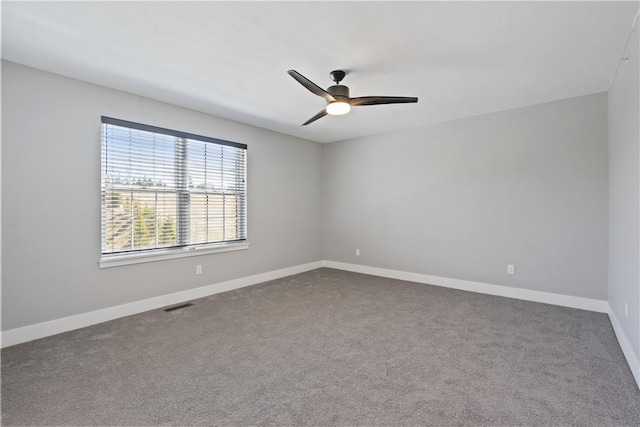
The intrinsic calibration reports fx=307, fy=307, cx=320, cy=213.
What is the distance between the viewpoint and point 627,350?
2.42 metres

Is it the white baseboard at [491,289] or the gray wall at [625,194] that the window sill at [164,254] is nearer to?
the white baseboard at [491,289]

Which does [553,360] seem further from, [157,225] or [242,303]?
[157,225]

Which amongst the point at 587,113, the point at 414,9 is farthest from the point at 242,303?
the point at 587,113

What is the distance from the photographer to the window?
11.1 ft

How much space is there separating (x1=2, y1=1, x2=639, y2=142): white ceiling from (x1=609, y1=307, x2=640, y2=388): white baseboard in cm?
238

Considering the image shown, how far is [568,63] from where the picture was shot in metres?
2.77

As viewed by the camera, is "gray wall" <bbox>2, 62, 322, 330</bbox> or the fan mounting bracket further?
the fan mounting bracket

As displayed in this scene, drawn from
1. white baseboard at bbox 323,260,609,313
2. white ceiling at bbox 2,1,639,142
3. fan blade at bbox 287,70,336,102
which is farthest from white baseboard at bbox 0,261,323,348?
fan blade at bbox 287,70,336,102

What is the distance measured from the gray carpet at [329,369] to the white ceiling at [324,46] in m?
2.50

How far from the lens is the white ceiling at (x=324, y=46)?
2.04 meters

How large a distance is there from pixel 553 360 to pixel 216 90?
4021mm

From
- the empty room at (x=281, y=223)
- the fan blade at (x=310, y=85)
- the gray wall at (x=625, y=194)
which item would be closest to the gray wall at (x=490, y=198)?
the empty room at (x=281, y=223)

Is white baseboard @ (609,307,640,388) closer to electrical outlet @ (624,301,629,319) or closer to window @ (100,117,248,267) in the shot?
electrical outlet @ (624,301,629,319)

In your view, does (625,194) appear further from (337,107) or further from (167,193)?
(167,193)
